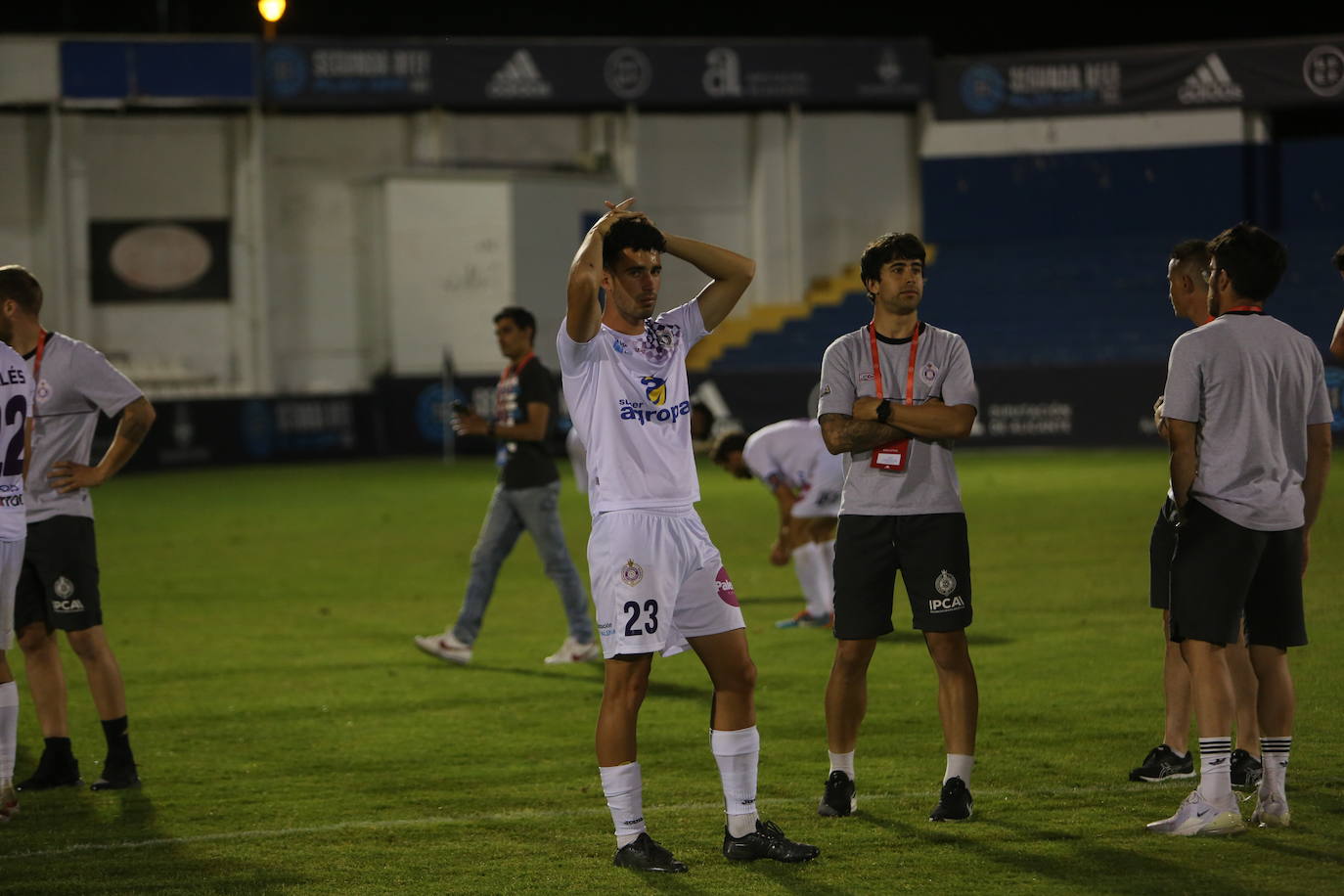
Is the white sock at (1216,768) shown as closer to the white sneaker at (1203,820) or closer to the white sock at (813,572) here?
the white sneaker at (1203,820)

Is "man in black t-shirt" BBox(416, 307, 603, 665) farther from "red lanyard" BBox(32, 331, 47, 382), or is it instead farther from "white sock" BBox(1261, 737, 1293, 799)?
"white sock" BBox(1261, 737, 1293, 799)

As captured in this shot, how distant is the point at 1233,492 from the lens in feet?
20.1

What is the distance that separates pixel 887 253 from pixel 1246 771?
253 cm

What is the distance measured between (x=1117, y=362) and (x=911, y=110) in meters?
12.4

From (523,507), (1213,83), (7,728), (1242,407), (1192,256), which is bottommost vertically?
(7,728)

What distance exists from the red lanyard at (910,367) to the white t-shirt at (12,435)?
336 cm

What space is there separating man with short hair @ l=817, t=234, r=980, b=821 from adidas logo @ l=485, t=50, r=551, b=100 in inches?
1208

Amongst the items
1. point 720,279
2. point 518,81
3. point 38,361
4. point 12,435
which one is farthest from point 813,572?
point 518,81

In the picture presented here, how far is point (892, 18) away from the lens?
142ft

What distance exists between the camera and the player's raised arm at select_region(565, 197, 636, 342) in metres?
5.67

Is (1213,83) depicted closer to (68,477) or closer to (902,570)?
(902,570)

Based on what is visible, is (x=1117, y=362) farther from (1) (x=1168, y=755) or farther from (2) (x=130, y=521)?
(1) (x=1168, y=755)

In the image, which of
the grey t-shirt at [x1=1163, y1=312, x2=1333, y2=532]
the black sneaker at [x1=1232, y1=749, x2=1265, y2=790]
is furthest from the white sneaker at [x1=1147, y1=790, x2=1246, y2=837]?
the grey t-shirt at [x1=1163, y1=312, x2=1333, y2=532]

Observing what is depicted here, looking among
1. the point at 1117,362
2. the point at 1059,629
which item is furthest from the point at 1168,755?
the point at 1117,362
